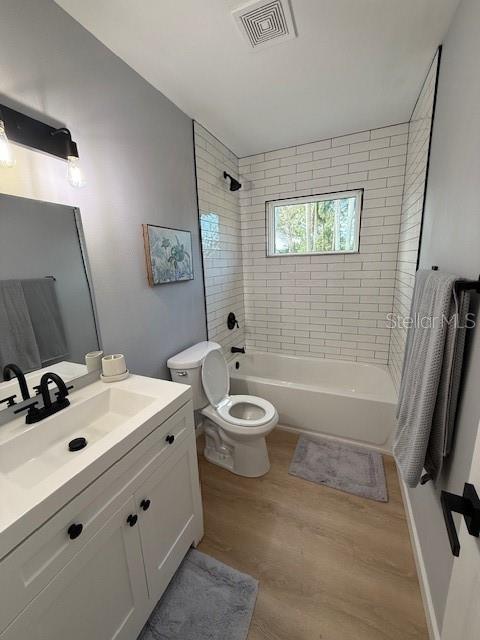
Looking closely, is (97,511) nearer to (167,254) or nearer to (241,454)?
(241,454)

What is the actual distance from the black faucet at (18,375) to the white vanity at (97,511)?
11cm

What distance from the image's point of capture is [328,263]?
2.67m

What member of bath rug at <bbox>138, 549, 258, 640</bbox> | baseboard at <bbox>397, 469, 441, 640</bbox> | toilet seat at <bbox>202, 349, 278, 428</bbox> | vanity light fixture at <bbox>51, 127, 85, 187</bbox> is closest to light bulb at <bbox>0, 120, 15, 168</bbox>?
vanity light fixture at <bbox>51, 127, 85, 187</bbox>

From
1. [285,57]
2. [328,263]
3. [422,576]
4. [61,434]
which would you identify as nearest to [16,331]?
[61,434]

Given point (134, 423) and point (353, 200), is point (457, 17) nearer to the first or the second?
point (353, 200)

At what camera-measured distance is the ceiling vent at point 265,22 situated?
3.80 feet

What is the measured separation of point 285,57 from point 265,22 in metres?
0.26

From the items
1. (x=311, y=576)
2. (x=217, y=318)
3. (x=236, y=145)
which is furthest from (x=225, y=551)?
(x=236, y=145)

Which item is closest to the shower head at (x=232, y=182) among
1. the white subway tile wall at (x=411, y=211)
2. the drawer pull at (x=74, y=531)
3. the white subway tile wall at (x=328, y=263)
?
the white subway tile wall at (x=328, y=263)

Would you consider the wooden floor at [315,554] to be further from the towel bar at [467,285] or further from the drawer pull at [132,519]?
the towel bar at [467,285]

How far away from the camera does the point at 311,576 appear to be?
1.29 m

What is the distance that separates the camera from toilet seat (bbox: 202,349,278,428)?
181 cm

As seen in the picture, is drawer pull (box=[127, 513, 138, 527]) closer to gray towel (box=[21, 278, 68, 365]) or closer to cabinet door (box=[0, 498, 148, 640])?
cabinet door (box=[0, 498, 148, 640])

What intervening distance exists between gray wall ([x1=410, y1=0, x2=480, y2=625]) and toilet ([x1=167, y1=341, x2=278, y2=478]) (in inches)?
36.1
